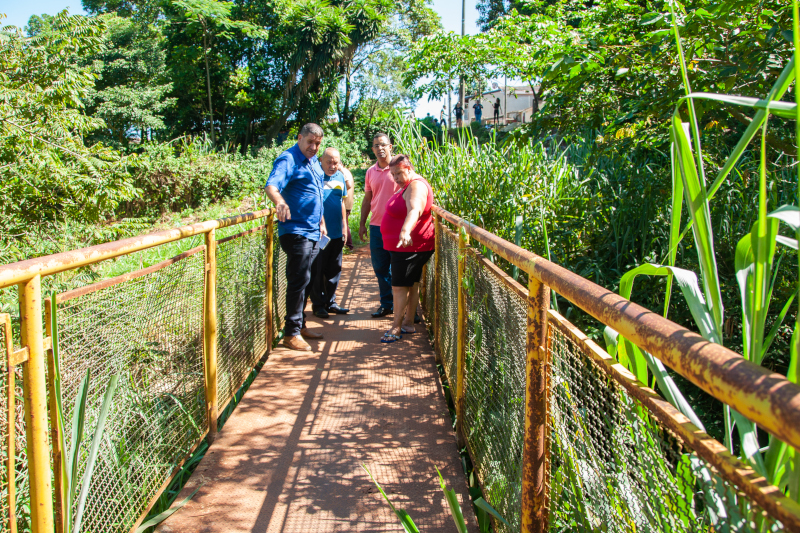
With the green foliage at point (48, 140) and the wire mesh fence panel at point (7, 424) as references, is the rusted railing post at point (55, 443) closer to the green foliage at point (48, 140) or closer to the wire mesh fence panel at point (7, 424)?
the wire mesh fence panel at point (7, 424)

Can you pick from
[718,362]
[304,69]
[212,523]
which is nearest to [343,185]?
[212,523]

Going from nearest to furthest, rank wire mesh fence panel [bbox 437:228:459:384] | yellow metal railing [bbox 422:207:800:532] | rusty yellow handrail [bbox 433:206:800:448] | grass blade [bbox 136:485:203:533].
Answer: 1. rusty yellow handrail [bbox 433:206:800:448]
2. yellow metal railing [bbox 422:207:800:532]
3. grass blade [bbox 136:485:203:533]
4. wire mesh fence panel [bbox 437:228:459:384]

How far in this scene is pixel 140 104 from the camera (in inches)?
1075

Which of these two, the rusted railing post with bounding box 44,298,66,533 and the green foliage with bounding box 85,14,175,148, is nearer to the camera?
the rusted railing post with bounding box 44,298,66,533

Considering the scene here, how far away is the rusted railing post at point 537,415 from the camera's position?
5.06 feet

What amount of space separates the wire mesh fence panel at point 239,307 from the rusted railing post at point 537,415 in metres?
2.18

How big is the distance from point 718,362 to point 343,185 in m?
4.93

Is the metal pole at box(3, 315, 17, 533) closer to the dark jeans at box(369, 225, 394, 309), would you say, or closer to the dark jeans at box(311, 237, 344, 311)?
the dark jeans at box(311, 237, 344, 311)

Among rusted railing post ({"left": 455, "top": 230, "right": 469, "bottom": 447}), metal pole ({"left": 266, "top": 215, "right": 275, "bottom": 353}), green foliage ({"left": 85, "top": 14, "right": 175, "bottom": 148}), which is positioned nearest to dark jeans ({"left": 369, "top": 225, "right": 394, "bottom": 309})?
metal pole ({"left": 266, "top": 215, "right": 275, "bottom": 353})

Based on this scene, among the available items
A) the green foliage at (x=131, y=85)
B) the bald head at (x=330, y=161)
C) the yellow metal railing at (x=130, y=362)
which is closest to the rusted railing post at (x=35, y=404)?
the yellow metal railing at (x=130, y=362)

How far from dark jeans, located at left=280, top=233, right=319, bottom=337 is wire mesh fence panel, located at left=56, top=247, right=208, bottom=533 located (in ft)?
4.80

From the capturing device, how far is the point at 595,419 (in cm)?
142

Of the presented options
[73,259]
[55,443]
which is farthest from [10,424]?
[73,259]

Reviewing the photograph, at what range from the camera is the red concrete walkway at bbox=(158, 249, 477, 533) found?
2.41 m
